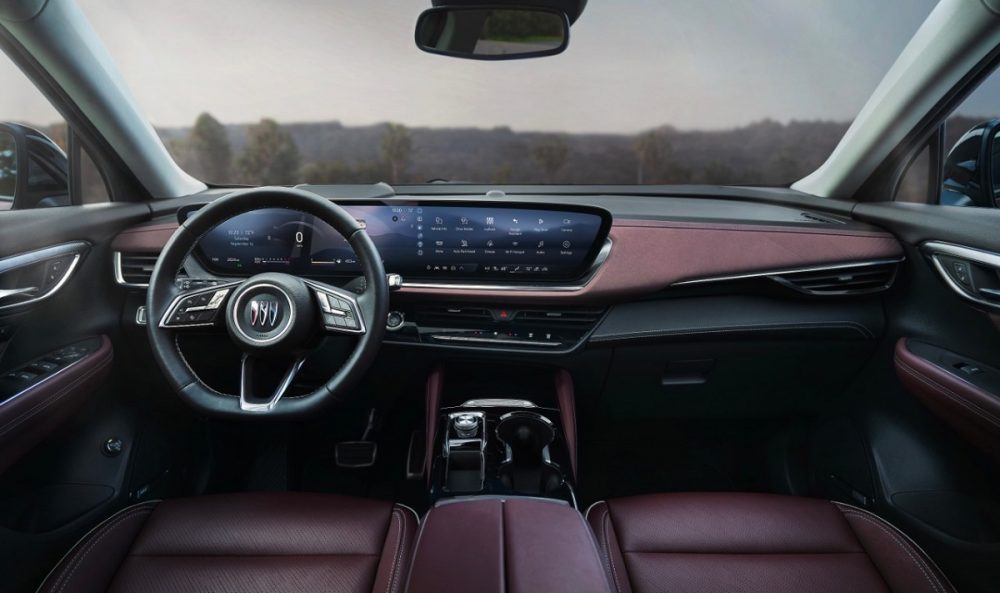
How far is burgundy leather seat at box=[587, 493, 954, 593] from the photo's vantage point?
1425 mm

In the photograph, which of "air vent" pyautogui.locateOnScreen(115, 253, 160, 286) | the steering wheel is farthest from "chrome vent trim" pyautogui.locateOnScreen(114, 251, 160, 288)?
the steering wheel

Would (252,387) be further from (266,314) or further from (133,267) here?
(133,267)

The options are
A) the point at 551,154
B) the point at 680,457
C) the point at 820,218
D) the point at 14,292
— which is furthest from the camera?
the point at 551,154

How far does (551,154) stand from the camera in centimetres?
291

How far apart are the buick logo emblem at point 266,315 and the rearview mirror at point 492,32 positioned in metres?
1.03

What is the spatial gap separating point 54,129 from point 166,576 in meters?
1.61

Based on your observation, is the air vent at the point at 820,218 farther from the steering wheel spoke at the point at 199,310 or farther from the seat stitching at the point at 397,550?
the steering wheel spoke at the point at 199,310

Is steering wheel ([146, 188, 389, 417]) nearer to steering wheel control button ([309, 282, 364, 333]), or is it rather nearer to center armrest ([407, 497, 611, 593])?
steering wheel control button ([309, 282, 364, 333])

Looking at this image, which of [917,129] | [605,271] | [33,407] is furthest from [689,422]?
[33,407]

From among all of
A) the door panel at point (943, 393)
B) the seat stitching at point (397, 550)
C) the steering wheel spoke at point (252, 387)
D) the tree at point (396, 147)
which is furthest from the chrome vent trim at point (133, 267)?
the door panel at point (943, 393)

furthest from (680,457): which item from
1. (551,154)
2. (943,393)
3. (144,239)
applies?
(144,239)

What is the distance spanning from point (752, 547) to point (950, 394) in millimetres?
814

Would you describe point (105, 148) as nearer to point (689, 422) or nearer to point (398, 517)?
point (398, 517)

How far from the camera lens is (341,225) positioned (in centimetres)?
168
